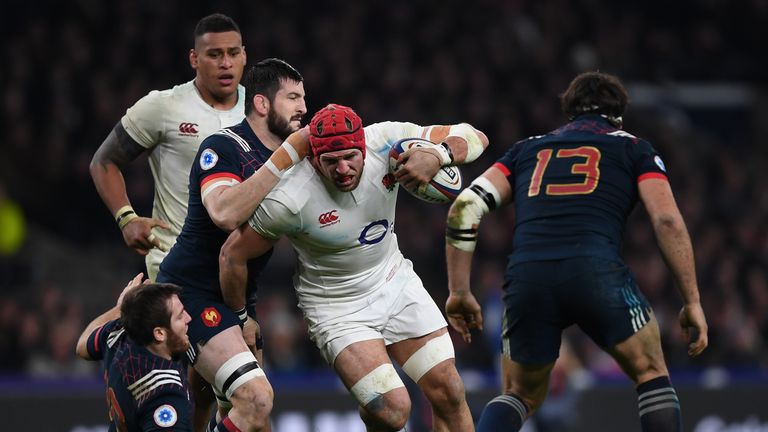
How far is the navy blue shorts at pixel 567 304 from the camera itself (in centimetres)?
614

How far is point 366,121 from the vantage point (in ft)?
51.3

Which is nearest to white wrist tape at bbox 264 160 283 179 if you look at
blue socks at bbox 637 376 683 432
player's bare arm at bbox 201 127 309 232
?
player's bare arm at bbox 201 127 309 232

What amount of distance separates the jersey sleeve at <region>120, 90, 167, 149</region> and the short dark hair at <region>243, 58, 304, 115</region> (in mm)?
765

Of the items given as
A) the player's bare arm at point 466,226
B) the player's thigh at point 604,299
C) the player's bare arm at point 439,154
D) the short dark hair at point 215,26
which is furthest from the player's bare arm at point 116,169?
the player's thigh at point 604,299

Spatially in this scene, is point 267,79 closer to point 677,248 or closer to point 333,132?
point 333,132

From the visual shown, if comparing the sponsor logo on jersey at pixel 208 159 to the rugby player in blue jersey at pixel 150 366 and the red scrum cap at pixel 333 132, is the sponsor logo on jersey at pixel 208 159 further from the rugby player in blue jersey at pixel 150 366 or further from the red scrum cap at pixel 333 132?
the rugby player in blue jersey at pixel 150 366

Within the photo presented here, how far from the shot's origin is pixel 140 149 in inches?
295

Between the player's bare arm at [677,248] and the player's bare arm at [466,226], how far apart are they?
83 cm

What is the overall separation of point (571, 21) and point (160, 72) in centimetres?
731

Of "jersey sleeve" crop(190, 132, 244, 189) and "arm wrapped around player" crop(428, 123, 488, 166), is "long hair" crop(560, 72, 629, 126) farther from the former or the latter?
"jersey sleeve" crop(190, 132, 244, 189)

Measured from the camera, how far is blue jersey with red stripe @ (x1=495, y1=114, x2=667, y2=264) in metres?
6.25

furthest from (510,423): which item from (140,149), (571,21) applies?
(571,21)

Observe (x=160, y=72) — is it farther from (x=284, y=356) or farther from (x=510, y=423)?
(x=510, y=423)

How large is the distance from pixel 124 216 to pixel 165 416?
168 centimetres
